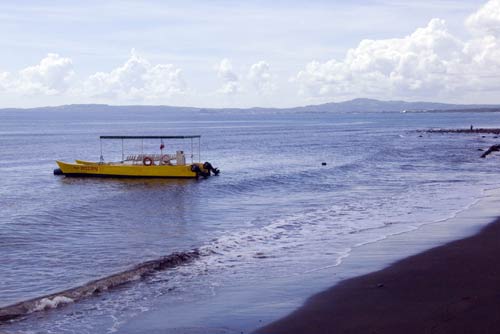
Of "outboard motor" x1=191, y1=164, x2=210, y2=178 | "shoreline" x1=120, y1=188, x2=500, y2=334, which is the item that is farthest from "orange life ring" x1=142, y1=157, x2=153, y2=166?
"shoreline" x1=120, y1=188, x2=500, y2=334

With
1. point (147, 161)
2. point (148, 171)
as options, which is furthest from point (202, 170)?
point (147, 161)

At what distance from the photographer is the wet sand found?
11.6 m

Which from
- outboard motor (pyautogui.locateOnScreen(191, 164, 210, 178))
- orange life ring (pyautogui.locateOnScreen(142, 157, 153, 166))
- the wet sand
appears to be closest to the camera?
the wet sand

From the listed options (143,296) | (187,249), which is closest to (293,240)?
(187,249)

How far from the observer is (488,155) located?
61969 mm

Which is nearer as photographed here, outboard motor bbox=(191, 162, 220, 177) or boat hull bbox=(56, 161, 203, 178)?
outboard motor bbox=(191, 162, 220, 177)

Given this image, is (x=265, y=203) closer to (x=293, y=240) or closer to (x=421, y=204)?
(x=421, y=204)

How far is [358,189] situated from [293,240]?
16.8 metres

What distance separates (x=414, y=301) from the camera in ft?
43.4

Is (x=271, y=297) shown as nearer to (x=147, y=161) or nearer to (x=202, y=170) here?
(x=202, y=170)

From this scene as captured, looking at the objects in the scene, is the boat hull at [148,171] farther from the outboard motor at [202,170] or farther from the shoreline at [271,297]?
the shoreline at [271,297]

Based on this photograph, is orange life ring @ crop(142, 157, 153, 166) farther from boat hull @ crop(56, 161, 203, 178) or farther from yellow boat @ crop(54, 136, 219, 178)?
boat hull @ crop(56, 161, 203, 178)

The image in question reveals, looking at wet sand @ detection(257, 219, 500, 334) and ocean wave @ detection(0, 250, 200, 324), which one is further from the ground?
wet sand @ detection(257, 219, 500, 334)

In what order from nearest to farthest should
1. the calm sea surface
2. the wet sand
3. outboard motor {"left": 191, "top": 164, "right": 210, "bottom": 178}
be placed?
the wet sand < the calm sea surface < outboard motor {"left": 191, "top": 164, "right": 210, "bottom": 178}
